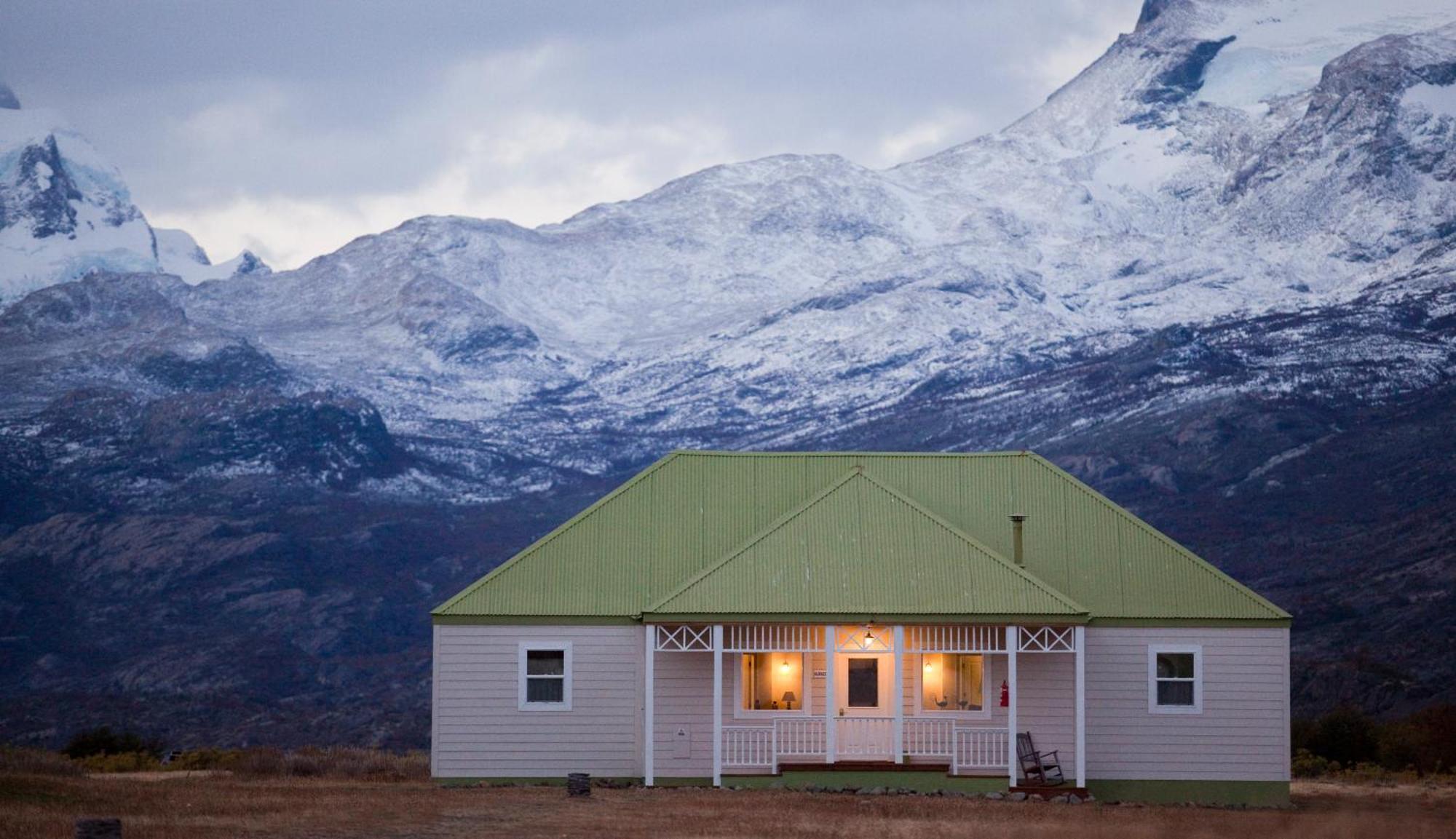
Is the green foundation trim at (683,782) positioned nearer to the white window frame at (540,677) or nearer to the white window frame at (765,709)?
the white window frame at (765,709)

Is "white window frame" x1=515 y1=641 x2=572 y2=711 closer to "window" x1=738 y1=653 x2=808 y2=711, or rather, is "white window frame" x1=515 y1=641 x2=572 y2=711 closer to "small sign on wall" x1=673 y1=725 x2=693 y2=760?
"small sign on wall" x1=673 y1=725 x2=693 y2=760

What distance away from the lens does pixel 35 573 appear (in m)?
168

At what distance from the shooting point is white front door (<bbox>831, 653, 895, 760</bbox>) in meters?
36.5

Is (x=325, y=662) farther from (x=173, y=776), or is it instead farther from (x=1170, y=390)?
(x=173, y=776)

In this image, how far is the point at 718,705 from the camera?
3538 cm

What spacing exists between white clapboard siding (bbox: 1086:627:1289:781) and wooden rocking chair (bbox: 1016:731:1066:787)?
0.88 m

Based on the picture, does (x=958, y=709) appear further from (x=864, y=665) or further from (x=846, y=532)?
(x=846, y=532)

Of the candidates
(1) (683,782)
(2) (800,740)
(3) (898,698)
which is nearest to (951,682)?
(3) (898,698)

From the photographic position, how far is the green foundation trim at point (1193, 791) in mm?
36562

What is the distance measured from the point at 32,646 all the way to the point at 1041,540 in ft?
424

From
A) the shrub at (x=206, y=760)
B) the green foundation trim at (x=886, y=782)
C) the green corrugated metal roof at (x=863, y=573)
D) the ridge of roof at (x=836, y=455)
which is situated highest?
the ridge of roof at (x=836, y=455)

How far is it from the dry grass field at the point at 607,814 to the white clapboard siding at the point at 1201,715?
5.30ft

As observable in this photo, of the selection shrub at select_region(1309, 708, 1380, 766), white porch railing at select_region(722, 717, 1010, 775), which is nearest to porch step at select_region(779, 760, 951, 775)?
white porch railing at select_region(722, 717, 1010, 775)

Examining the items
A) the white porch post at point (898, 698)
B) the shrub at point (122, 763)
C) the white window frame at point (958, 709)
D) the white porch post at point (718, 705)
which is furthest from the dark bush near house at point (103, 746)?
the white porch post at point (898, 698)
